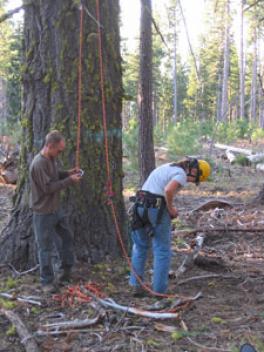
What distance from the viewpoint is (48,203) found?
5.61 metres

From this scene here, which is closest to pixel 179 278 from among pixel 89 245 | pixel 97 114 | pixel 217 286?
pixel 217 286

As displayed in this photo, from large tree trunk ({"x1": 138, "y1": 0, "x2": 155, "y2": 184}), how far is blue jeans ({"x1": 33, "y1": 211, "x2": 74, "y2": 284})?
5083 mm

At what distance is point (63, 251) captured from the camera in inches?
229

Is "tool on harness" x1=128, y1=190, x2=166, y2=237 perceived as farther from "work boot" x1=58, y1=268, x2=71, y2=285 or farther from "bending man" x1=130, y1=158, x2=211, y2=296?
"work boot" x1=58, y1=268, x2=71, y2=285

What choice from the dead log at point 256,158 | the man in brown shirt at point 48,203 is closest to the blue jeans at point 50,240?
the man in brown shirt at point 48,203

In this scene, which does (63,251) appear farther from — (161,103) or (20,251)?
(161,103)

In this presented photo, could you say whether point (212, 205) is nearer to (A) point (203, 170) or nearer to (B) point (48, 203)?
(A) point (203, 170)

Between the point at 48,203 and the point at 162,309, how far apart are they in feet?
5.48

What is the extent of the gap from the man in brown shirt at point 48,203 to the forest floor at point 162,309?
0.83 feet

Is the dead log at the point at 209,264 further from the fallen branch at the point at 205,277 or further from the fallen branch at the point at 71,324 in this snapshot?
the fallen branch at the point at 71,324

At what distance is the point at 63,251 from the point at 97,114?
1736 millimetres

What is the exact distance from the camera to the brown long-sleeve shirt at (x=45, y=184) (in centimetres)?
548

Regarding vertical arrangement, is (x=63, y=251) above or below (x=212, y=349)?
above

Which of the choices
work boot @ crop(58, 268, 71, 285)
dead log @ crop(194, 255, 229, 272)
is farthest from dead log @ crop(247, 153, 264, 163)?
work boot @ crop(58, 268, 71, 285)
